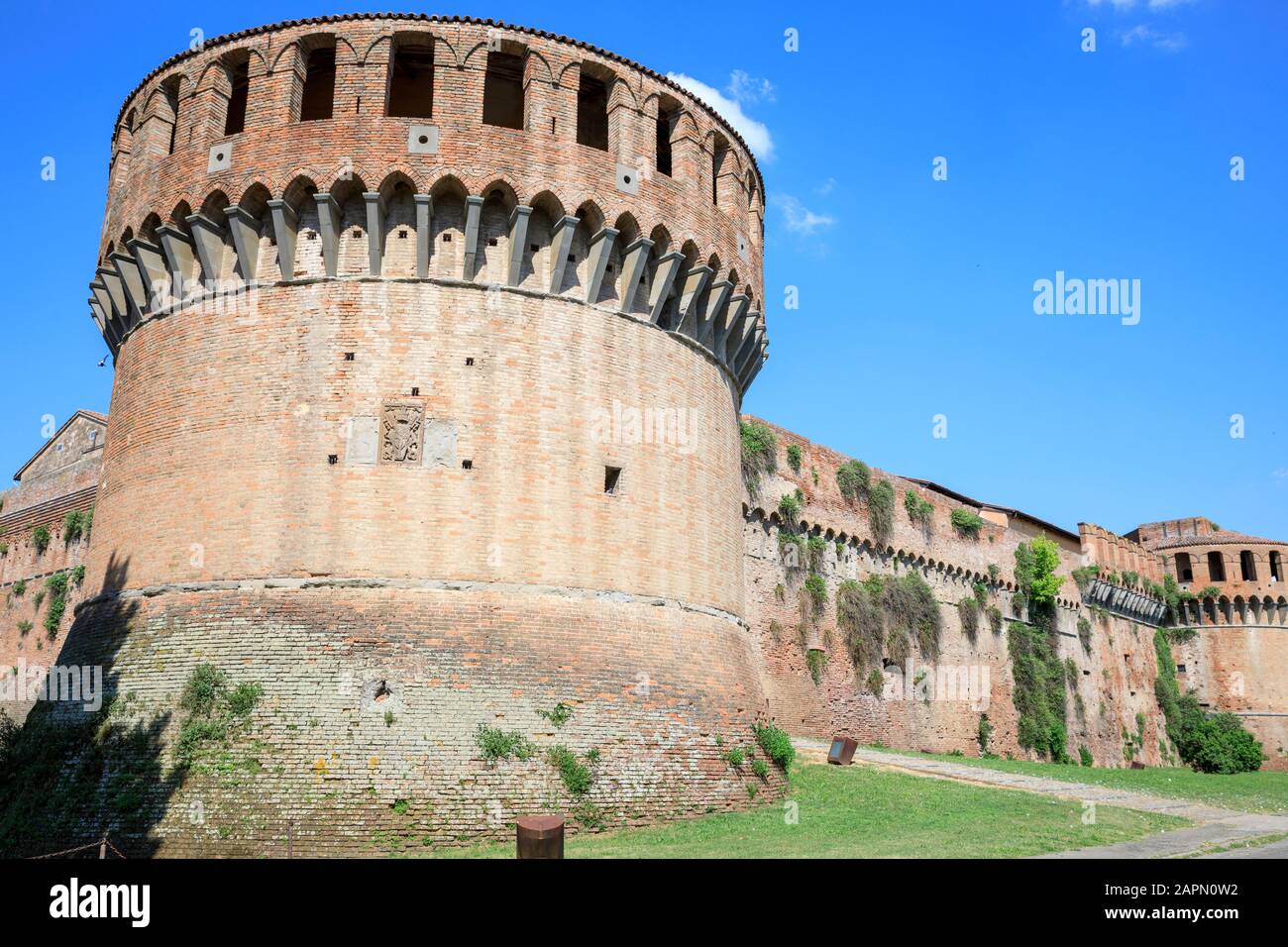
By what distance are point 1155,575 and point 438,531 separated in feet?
123

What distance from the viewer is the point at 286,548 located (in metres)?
13.0

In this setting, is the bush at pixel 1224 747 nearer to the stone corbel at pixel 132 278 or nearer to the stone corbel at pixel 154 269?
the stone corbel at pixel 154 269

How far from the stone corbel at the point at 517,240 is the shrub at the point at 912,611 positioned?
1531 centimetres

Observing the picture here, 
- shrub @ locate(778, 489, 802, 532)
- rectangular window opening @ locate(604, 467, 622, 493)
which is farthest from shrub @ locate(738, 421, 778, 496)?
rectangular window opening @ locate(604, 467, 622, 493)

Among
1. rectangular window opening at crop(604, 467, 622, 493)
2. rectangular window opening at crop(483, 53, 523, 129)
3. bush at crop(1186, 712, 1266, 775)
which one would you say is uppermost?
rectangular window opening at crop(483, 53, 523, 129)

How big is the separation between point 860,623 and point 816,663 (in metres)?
2.20

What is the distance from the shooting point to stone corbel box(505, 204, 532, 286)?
46.5 ft

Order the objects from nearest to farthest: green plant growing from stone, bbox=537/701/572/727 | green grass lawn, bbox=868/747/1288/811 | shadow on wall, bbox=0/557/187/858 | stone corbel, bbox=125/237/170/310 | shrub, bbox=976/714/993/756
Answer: shadow on wall, bbox=0/557/187/858 → green plant growing from stone, bbox=537/701/572/727 → stone corbel, bbox=125/237/170/310 → green grass lawn, bbox=868/747/1288/811 → shrub, bbox=976/714/993/756

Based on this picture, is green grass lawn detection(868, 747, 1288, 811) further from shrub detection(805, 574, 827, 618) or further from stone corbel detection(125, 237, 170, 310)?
stone corbel detection(125, 237, 170, 310)

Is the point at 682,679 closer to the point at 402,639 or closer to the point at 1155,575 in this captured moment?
the point at 402,639

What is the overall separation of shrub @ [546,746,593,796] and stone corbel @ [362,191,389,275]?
691 centimetres

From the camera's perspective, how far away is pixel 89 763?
12.2 metres

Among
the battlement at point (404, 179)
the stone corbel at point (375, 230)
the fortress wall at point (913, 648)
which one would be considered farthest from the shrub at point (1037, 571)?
the stone corbel at point (375, 230)

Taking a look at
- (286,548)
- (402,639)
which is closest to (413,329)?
(286,548)
